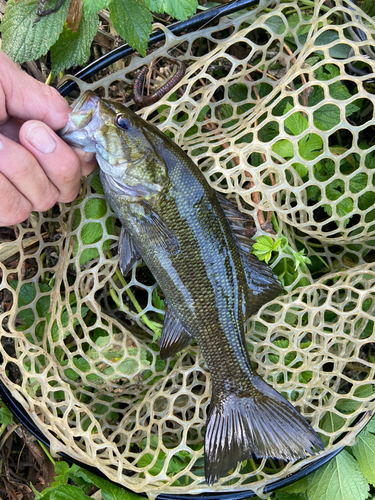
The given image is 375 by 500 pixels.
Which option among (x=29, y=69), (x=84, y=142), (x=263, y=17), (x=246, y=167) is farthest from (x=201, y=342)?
(x=29, y=69)

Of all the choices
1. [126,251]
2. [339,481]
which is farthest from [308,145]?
[339,481]

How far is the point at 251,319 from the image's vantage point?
7.77ft

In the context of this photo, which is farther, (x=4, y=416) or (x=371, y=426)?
(x=4, y=416)

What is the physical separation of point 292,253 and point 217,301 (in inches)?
21.8

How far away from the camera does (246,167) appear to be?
2.20 meters

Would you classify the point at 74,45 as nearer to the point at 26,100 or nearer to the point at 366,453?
the point at 26,100

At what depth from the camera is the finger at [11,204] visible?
1804 mm

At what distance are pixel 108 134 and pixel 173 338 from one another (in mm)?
1126

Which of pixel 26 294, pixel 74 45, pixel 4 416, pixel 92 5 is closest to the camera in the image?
pixel 92 5

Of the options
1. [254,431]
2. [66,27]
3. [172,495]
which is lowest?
[172,495]

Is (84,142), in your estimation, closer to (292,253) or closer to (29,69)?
(29,69)

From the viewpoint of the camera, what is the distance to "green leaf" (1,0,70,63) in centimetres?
201

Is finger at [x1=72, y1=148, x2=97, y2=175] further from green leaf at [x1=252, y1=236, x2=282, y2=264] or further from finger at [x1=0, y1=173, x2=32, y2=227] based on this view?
green leaf at [x1=252, y1=236, x2=282, y2=264]

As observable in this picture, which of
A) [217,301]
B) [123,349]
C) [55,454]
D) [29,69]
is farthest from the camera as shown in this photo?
[29,69]
